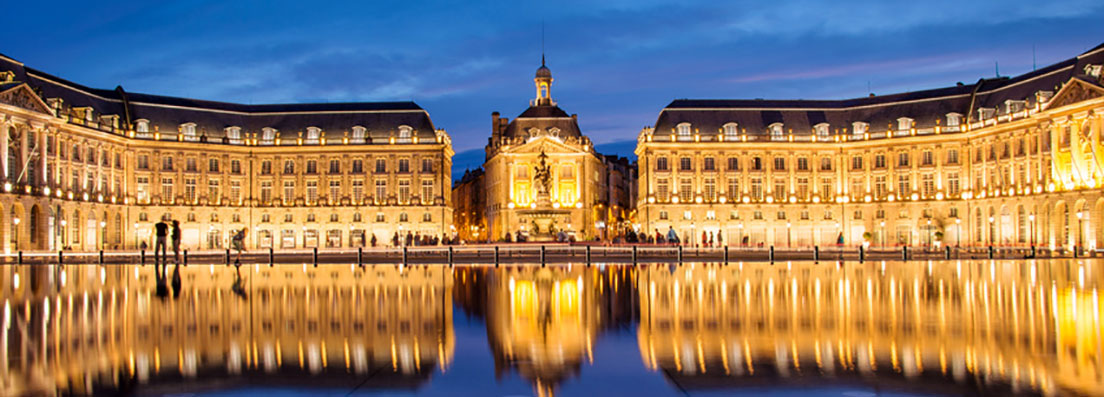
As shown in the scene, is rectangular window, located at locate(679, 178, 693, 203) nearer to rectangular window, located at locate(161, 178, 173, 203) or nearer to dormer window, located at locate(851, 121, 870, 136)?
dormer window, located at locate(851, 121, 870, 136)

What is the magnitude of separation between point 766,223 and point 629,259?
48.6 m

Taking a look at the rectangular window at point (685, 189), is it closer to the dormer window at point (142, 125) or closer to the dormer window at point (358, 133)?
Result: the dormer window at point (358, 133)

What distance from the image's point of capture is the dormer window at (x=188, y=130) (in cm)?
8850

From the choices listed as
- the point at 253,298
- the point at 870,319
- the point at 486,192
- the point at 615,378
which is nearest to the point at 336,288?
the point at 253,298

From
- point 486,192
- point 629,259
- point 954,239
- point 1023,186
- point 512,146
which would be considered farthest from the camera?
point 486,192

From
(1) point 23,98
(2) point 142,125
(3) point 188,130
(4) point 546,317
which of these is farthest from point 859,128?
(4) point 546,317

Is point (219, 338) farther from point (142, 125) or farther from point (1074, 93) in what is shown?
point (142, 125)

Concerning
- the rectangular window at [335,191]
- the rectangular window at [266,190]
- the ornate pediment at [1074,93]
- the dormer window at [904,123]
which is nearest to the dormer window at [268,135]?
the rectangular window at [266,190]

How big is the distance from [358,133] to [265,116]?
9427mm

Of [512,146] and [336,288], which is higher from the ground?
[512,146]

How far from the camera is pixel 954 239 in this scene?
85875mm

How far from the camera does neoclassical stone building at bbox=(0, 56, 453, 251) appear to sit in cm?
8519

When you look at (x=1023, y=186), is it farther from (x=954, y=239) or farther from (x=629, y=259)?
(x=629, y=259)

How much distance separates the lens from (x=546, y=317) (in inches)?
627
